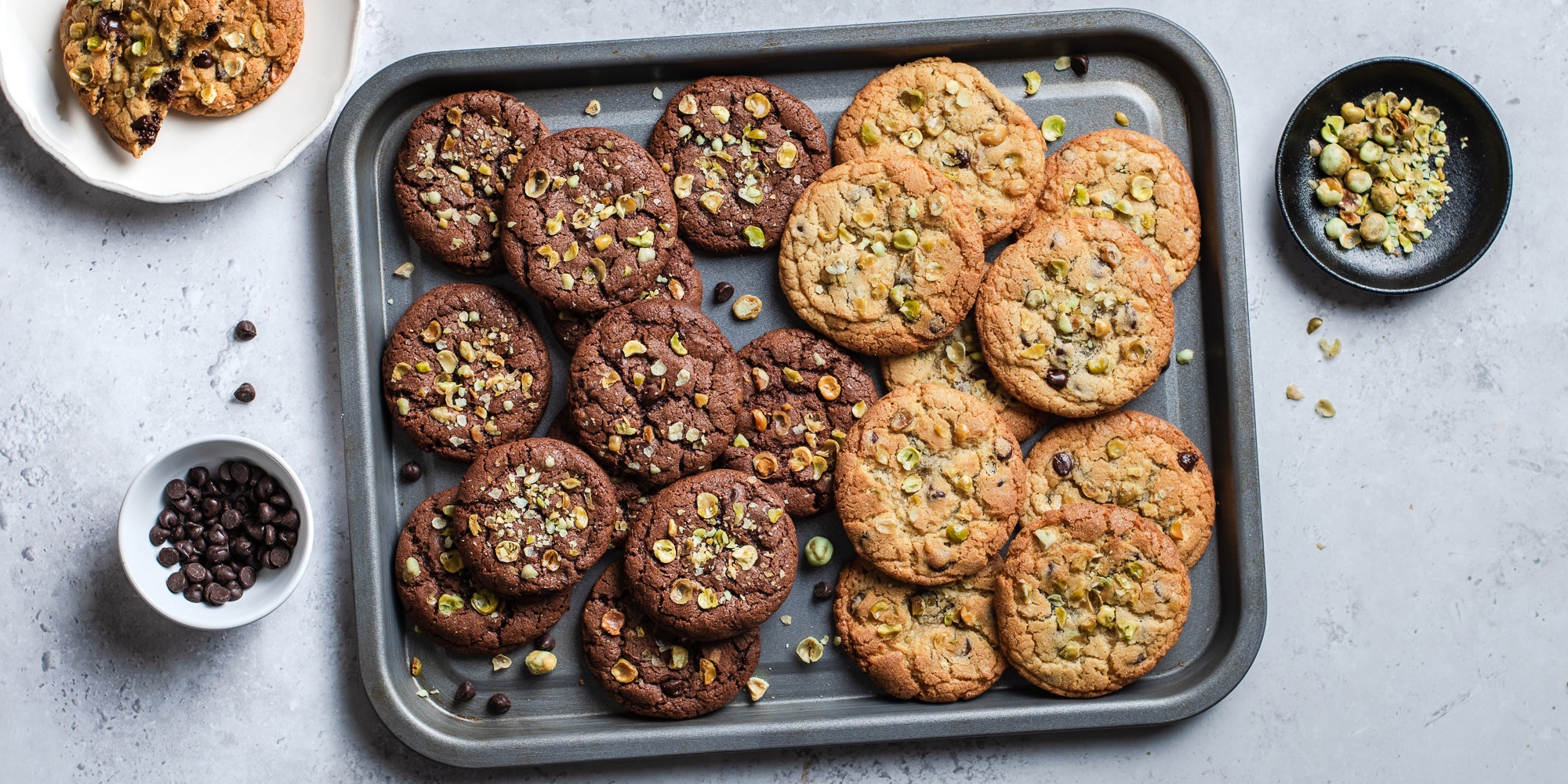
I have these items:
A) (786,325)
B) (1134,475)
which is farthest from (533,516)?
(1134,475)

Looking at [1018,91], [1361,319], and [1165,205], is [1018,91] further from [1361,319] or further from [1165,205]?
[1361,319]

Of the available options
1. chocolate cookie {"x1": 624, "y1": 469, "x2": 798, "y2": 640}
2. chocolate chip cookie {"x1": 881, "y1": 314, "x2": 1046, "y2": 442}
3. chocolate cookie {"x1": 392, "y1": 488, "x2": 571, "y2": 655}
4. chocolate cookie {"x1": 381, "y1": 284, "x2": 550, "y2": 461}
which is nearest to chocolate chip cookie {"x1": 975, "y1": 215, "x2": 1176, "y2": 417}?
chocolate chip cookie {"x1": 881, "y1": 314, "x2": 1046, "y2": 442}

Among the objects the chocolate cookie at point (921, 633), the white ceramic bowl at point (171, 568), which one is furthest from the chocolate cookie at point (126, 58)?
the chocolate cookie at point (921, 633)

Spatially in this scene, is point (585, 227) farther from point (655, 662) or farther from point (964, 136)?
point (655, 662)

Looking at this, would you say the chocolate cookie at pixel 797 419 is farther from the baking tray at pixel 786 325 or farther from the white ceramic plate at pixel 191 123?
the white ceramic plate at pixel 191 123

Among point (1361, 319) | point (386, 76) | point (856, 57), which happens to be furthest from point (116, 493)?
point (1361, 319)

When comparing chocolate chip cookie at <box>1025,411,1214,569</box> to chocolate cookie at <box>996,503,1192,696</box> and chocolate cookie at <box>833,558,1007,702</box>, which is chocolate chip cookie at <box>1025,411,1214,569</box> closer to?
chocolate cookie at <box>996,503,1192,696</box>
